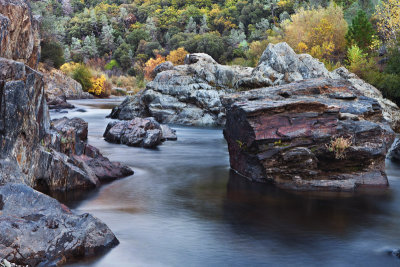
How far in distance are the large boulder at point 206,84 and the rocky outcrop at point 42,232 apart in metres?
18.7

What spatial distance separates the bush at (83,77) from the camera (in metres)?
43.4

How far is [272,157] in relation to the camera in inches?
392

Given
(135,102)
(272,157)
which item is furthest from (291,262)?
(135,102)

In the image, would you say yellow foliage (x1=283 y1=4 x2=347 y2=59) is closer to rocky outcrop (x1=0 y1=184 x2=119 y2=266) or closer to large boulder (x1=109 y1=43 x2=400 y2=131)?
large boulder (x1=109 y1=43 x2=400 y2=131)

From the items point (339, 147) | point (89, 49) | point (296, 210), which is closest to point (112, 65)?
point (89, 49)

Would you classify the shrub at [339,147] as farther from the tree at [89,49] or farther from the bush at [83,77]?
the tree at [89,49]

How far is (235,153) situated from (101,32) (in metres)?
92.0

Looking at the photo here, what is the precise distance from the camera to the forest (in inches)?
1238

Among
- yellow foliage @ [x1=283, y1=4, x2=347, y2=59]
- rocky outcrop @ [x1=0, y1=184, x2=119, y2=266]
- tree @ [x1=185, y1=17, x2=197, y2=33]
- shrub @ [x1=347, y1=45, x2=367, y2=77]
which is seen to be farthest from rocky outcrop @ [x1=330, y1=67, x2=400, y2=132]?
tree @ [x1=185, y1=17, x2=197, y2=33]

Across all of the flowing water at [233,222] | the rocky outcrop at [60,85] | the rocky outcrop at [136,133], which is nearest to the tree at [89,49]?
the rocky outcrop at [60,85]

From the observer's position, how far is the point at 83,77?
43.7m

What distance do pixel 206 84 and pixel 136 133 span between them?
10858 millimetres

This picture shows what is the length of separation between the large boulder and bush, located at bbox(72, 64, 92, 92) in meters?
19.2

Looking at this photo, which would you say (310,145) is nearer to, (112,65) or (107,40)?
(112,65)
